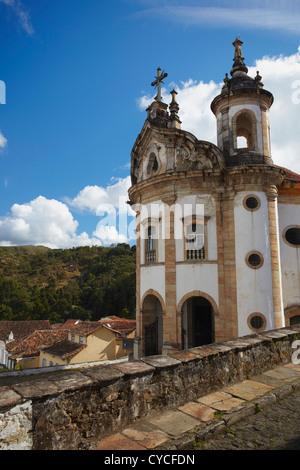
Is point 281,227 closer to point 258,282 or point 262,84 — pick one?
point 258,282

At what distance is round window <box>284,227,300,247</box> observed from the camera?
49.5 ft

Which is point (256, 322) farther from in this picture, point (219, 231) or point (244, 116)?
point (244, 116)

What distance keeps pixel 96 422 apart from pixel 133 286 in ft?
197

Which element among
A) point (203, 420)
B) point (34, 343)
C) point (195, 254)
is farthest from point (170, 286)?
point (34, 343)

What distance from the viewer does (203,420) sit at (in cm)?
385

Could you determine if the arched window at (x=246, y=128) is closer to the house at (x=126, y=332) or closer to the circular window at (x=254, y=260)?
the circular window at (x=254, y=260)

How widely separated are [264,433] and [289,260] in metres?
12.3

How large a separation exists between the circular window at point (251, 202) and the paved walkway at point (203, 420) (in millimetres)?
9457

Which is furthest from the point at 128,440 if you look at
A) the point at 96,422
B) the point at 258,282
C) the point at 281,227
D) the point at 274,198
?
Result: the point at 281,227

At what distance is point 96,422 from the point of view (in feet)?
11.2

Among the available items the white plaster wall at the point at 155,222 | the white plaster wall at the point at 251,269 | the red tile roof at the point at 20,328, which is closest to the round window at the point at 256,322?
the white plaster wall at the point at 251,269

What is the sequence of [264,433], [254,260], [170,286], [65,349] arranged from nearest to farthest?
[264,433] < [254,260] < [170,286] < [65,349]

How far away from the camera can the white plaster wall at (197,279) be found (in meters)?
13.6

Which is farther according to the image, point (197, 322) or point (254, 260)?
point (197, 322)
